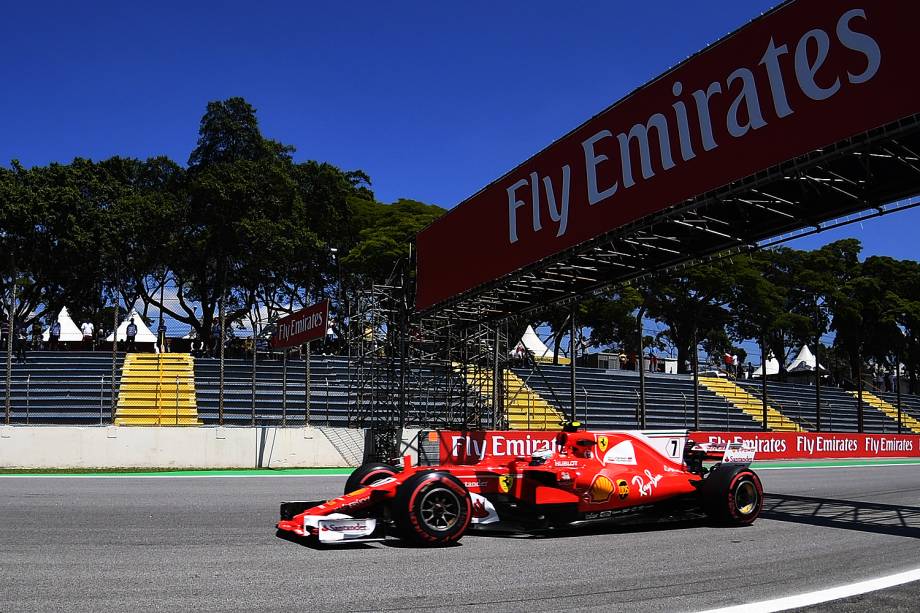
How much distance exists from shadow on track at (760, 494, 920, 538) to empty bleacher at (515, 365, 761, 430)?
11662 mm

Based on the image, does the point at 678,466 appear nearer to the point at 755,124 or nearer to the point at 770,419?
the point at 755,124

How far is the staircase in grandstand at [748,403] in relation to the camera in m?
32.2

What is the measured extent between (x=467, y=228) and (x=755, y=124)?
783 cm

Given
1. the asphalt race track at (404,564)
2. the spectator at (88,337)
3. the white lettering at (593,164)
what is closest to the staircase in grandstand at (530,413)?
the white lettering at (593,164)

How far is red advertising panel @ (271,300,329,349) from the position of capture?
784 inches

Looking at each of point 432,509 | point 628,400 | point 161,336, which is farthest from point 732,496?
point 161,336

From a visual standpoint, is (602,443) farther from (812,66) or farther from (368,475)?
(812,66)

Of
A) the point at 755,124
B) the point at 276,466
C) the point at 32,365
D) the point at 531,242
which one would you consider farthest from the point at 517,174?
the point at 32,365

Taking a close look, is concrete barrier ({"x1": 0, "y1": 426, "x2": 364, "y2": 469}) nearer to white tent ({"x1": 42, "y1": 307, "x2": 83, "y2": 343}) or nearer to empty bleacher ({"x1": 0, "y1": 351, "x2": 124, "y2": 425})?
empty bleacher ({"x1": 0, "y1": 351, "x2": 124, "y2": 425})

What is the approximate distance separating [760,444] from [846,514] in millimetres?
11947

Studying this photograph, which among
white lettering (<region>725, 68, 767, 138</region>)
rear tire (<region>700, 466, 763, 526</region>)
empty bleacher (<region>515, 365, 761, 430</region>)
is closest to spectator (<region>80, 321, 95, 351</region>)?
empty bleacher (<region>515, 365, 761, 430</region>)

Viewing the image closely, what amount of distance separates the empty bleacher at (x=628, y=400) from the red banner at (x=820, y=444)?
262 cm

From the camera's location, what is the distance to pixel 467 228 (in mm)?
17297

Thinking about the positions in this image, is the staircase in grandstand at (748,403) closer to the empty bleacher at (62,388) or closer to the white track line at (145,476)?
the white track line at (145,476)
